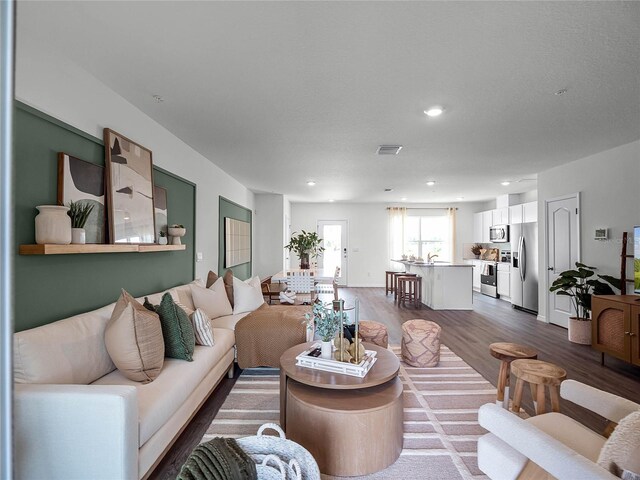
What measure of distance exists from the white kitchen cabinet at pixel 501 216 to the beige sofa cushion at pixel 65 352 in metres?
8.04

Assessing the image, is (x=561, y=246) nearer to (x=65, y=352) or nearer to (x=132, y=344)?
(x=132, y=344)

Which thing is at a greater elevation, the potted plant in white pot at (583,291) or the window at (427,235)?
the window at (427,235)

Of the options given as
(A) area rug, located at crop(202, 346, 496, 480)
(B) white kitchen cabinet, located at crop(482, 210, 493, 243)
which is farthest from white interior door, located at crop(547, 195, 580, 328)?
(B) white kitchen cabinet, located at crop(482, 210, 493, 243)

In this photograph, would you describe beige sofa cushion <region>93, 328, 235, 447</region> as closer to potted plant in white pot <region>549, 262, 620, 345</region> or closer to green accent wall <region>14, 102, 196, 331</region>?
green accent wall <region>14, 102, 196, 331</region>

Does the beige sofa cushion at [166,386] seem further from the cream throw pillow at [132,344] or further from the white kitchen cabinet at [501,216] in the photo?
the white kitchen cabinet at [501,216]

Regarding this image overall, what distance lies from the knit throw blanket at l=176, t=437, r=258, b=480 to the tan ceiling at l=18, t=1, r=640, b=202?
2.08 m

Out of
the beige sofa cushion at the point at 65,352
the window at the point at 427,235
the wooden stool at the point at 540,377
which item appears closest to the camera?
the beige sofa cushion at the point at 65,352

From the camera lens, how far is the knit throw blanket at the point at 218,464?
1.22 m

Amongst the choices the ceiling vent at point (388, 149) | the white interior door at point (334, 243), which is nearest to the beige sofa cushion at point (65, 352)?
the ceiling vent at point (388, 149)

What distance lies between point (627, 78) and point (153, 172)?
4057 millimetres

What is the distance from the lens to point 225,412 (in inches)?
96.7

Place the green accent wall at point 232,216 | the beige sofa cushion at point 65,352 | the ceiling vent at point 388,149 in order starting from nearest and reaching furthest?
1. the beige sofa cushion at point 65,352
2. the ceiling vent at point 388,149
3. the green accent wall at point 232,216

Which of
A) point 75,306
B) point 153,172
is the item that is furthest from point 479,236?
point 75,306

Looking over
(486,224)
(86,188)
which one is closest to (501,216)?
(486,224)
